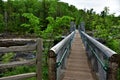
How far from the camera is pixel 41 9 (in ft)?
155

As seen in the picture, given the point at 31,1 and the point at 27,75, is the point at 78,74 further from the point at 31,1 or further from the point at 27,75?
the point at 31,1

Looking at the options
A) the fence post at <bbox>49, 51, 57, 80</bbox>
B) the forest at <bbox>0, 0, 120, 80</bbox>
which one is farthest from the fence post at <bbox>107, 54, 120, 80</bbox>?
the forest at <bbox>0, 0, 120, 80</bbox>

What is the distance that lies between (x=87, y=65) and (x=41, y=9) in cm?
4097

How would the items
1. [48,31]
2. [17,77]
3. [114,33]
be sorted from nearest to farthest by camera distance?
[17,77] → [48,31] → [114,33]

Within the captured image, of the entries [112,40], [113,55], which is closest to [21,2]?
[112,40]

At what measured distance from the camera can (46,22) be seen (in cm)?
3061

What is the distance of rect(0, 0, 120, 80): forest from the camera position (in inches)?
450

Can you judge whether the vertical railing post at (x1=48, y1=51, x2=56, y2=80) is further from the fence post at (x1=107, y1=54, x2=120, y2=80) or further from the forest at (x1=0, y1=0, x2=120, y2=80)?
the forest at (x1=0, y1=0, x2=120, y2=80)

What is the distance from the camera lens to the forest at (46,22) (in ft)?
37.5

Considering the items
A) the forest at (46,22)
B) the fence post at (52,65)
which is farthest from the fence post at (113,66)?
the forest at (46,22)

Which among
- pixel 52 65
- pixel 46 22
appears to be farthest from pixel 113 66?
pixel 46 22

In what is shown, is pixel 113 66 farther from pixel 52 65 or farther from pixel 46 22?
pixel 46 22

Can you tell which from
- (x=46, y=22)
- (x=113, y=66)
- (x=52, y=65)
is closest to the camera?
(x=113, y=66)

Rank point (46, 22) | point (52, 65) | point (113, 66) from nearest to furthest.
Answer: point (113, 66), point (52, 65), point (46, 22)
